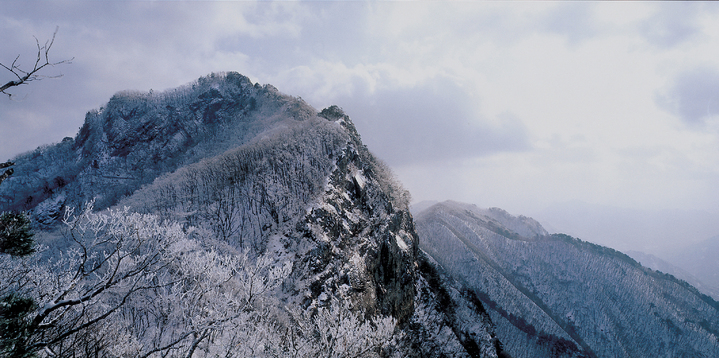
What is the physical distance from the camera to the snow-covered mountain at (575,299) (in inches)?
5153

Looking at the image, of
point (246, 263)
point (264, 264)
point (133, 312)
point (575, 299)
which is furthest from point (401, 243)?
point (575, 299)

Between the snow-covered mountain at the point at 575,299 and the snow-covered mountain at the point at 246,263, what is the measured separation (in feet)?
261

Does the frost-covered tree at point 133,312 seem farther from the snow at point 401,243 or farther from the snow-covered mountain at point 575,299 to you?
the snow-covered mountain at point 575,299

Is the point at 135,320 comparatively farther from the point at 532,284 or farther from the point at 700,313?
the point at 700,313

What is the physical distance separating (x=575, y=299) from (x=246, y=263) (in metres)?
197

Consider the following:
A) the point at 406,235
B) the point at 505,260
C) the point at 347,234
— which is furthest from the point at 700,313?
the point at 347,234

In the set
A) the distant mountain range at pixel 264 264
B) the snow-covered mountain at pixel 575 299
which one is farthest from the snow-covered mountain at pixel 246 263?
the snow-covered mountain at pixel 575 299

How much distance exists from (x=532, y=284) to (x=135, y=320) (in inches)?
7854

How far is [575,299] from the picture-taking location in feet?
532

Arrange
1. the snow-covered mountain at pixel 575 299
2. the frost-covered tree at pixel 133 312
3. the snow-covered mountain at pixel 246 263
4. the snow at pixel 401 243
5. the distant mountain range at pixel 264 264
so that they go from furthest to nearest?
the snow-covered mountain at pixel 575 299, the snow at pixel 401 243, the distant mountain range at pixel 264 264, the snow-covered mountain at pixel 246 263, the frost-covered tree at pixel 133 312

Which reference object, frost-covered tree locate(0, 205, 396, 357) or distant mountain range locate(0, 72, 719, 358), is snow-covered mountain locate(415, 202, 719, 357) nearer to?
distant mountain range locate(0, 72, 719, 358)

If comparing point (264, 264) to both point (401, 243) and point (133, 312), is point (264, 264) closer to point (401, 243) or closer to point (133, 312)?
point (133, 312)

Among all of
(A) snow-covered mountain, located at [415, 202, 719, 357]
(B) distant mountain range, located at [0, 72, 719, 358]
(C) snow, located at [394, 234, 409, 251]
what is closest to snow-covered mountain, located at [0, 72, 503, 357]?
(B) distant mountain range, located at [0, 72, 719, 358]

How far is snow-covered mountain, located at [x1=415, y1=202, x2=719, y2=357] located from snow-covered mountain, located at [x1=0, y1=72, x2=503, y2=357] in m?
79.5
